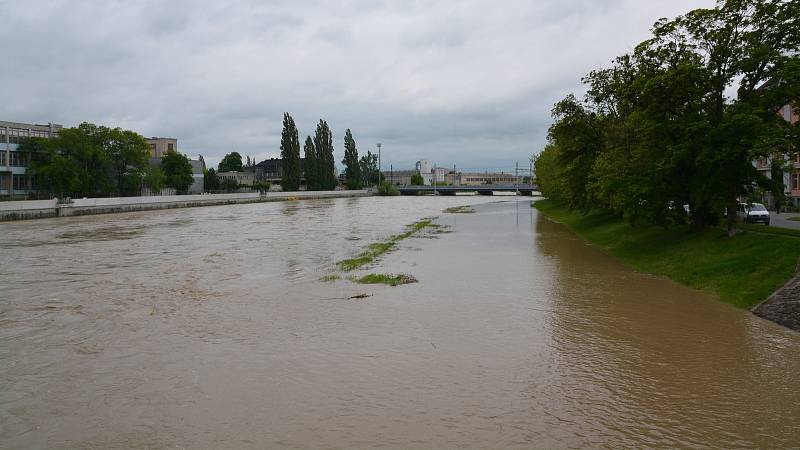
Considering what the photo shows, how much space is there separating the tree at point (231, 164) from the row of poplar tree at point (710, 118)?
182106 millimetres

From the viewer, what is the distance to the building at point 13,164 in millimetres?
81375

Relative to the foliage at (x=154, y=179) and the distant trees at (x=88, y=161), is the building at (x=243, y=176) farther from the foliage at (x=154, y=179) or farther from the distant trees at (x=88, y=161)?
the distant trees at (x=88, y=161)

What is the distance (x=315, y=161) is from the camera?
12962 centimetres

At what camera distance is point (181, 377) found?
10.3 metres

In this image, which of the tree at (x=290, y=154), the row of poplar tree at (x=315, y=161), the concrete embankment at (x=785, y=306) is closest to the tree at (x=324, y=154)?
the row of poplar tree at (x=315, y=161)

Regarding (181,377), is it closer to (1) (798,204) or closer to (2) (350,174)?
(1) (798,204)

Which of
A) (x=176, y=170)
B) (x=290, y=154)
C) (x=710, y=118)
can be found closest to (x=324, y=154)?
(x=290, y=154)

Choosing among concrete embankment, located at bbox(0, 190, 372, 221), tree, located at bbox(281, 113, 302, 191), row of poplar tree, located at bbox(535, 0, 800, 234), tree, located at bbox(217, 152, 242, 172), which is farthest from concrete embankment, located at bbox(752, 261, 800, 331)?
tree, located at bbox(217, 152, 242, 172)

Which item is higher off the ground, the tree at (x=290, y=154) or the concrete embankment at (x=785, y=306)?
the tree at (x=290, y=154)

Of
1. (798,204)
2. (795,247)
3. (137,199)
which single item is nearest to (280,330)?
(795,247)

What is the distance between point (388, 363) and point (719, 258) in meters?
14.9

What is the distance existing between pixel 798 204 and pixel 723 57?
3865cm

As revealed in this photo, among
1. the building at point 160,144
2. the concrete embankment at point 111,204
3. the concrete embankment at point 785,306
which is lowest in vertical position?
the concrete embankment at point 785,306

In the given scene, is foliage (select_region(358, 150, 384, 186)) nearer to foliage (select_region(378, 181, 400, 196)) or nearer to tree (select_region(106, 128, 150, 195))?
foliage (select_region(378, 181, 400, 196))
